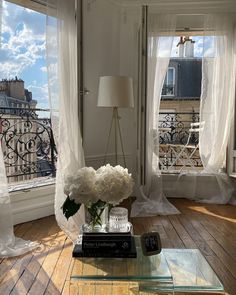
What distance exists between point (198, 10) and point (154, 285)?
375 centimetres

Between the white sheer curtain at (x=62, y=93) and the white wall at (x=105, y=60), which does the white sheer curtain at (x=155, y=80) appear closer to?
the white wall at (x=105, y=60)

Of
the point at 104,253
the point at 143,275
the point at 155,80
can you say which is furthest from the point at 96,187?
the point at 155,80

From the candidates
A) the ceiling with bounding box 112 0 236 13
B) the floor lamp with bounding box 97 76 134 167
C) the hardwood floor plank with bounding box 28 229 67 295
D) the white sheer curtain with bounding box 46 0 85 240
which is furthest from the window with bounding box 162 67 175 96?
the hardwood floor plank with bounding box 28 229 67 295

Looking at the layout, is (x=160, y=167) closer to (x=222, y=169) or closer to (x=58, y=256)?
(x=222, y=169)

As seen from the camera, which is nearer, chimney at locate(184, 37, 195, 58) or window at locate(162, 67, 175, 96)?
chimney at locate(184, 37, 195, 58)

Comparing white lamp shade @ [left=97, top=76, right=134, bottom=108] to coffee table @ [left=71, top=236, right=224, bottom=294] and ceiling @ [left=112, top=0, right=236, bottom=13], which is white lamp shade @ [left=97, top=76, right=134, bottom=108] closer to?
ceiling @ [left=112, top=0, right=236, bottom=13]

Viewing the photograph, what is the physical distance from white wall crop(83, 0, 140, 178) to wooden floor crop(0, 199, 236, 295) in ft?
3.92

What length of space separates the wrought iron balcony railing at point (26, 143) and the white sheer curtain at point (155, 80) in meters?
1.28

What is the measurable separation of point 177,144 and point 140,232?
6.15 feet

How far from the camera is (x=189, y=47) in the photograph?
4379mm

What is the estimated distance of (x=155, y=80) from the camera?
13.6 feet

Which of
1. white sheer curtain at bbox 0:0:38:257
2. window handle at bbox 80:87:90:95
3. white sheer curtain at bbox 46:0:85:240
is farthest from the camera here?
window handle at bbox 80:87:90:95

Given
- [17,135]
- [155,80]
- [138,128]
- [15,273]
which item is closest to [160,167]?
[138,128]

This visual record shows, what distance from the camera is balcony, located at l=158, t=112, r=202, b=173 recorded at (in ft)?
14.9
